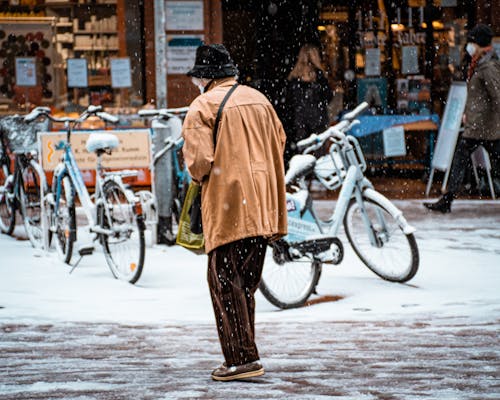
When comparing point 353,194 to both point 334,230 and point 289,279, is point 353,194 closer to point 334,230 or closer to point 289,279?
point 334,230

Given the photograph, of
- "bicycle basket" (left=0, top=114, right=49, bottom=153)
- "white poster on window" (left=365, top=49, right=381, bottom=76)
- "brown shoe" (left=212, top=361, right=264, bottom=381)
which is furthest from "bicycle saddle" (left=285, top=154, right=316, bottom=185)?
"white poster on window" (left=365, top=49, right=381, bottom=76)

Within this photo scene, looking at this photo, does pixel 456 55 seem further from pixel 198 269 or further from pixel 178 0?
pixel 198 269

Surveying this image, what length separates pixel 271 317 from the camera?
748cm

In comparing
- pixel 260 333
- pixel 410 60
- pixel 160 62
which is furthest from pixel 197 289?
pixel 410 60

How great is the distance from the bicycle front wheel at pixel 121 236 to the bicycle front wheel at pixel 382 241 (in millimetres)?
1760

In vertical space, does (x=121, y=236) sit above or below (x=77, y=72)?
below

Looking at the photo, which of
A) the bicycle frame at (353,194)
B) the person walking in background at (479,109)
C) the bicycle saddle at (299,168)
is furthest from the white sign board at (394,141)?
the bicycle saddle at (299,168)

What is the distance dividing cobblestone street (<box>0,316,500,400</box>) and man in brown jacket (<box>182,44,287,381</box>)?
344 mm

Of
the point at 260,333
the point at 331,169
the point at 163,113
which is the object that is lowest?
the point at 260,333

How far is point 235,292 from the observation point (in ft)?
18.5

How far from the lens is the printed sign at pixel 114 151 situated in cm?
1048

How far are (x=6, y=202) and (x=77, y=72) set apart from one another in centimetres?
376

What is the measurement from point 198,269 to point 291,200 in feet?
5.75

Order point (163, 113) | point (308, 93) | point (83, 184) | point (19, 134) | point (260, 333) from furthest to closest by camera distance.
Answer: point (308, 93), point (19, 134), point (163, 113), point (83, 184), point (260, 333)
